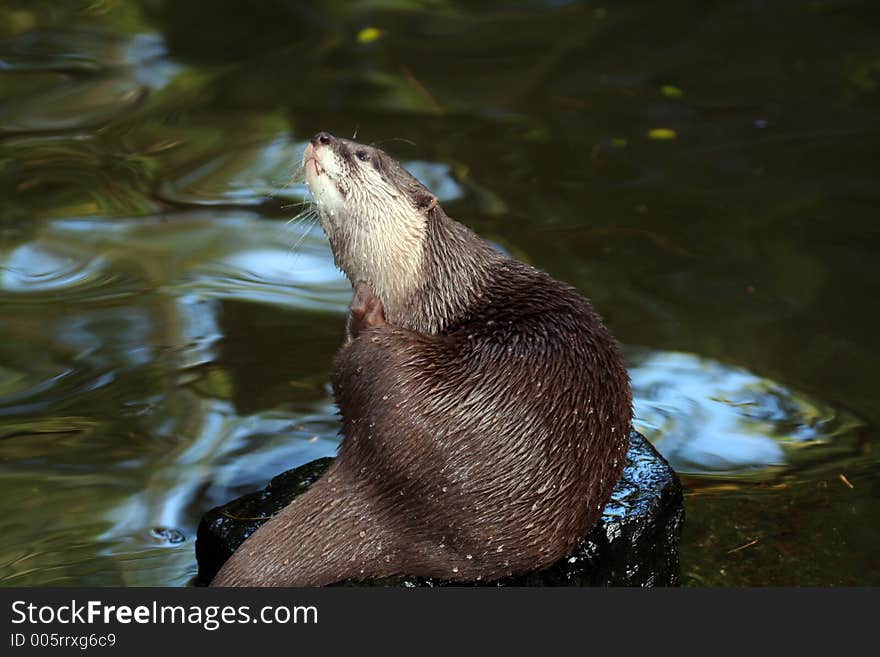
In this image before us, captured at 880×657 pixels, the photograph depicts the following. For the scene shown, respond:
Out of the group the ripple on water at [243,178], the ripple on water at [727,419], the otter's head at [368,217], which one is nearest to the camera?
the otter's head at [368,217]

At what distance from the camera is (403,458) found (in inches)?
125

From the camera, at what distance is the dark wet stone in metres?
3.50

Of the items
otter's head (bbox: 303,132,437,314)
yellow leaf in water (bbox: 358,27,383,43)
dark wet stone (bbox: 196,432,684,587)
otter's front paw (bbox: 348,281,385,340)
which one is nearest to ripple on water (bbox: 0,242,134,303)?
dark wet stone (bbox: 196,432,684,587)

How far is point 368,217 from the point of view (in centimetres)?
372

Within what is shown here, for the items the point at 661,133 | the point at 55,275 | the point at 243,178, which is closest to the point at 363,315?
the point at 55,275

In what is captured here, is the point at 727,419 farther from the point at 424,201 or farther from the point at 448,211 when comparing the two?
the point at 448,211

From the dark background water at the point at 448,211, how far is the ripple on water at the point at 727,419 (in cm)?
1

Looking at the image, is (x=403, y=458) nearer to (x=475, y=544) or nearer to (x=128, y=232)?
(x=475, y=544)

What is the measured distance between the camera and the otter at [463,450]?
3152 mm

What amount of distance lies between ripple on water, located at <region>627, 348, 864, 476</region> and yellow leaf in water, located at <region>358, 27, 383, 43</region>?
3.38 metres

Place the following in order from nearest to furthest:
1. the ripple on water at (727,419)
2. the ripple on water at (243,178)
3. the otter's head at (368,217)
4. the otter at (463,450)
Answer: the otter at (463,450) → the otter's head at (368,217) → the ripple on water at (727,419) → the ripple on water at (243,178)

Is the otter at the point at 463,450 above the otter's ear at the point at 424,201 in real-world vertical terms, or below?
below

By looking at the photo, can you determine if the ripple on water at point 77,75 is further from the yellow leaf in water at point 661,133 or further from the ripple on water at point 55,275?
the yellow leaf in water at point 661,133

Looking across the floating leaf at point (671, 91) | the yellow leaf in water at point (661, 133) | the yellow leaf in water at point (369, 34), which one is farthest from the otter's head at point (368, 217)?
the yellow leaf in water at point (369, 34)
